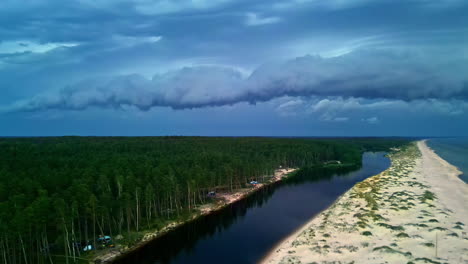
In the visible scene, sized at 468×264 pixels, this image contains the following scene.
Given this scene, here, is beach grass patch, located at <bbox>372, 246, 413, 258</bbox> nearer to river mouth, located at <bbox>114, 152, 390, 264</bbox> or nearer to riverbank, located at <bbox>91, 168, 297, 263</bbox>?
river mouth, located at <bbox>114, 152, 390, 264</bbox>

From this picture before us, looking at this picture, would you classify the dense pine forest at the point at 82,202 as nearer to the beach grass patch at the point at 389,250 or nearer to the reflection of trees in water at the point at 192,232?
the reflection of trees in water at the point at 192,232

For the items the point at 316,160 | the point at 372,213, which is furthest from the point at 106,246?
the point at 316,160

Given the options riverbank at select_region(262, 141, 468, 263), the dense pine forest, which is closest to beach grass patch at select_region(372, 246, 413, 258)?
riverbank at select_region(262, 141, 468, 263)

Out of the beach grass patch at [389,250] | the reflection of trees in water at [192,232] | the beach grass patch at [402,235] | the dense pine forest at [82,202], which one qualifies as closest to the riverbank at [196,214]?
the reflection of trees in water at [192,232]

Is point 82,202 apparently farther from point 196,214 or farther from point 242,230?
point 242,230

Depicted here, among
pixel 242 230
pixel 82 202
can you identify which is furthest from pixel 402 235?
pixel 82 202

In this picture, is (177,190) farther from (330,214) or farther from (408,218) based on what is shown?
(408,218)
